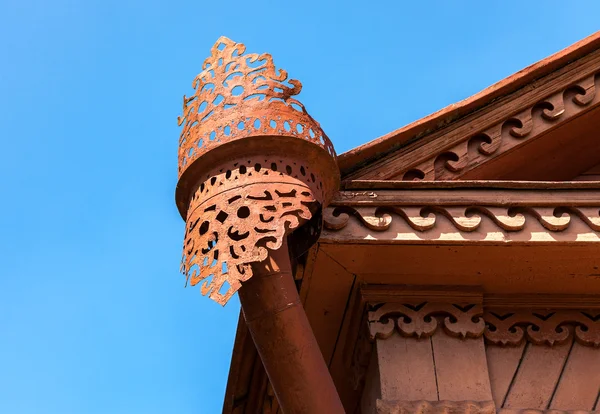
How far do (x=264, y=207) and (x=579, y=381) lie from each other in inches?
62.2

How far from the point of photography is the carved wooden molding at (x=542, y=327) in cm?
519

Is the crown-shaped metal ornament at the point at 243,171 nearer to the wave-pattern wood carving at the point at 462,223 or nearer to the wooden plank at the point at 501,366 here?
the wave-pattern wood carving at the point at 462,223

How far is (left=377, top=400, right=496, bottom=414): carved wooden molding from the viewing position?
4.80 meters

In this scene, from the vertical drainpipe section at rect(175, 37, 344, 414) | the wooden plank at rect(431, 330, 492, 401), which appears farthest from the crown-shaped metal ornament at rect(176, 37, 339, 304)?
the wooden plank at rect(431, 330, 492, 401)

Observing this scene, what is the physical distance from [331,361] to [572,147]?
150 cm

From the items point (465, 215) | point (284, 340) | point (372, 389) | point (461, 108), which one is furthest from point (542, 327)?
point (284, 340)

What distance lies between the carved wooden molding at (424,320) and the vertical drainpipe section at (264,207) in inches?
18.7

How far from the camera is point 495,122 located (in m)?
5.55

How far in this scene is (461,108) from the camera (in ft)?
18.1

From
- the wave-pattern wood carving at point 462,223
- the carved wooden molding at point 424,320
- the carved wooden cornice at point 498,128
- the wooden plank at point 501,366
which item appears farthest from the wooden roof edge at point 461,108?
the wooden plank at point 501,366

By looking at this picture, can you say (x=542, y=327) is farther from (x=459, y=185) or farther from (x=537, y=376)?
(x=459, y=185)

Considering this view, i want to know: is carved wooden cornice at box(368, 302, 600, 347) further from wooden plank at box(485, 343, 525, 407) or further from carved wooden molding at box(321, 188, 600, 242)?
carved wooden molding at box(321, 188, 600, 242)

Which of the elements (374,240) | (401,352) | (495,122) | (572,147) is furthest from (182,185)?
(572,147)

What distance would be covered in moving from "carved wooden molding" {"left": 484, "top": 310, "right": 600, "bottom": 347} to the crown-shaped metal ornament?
0.96 m
